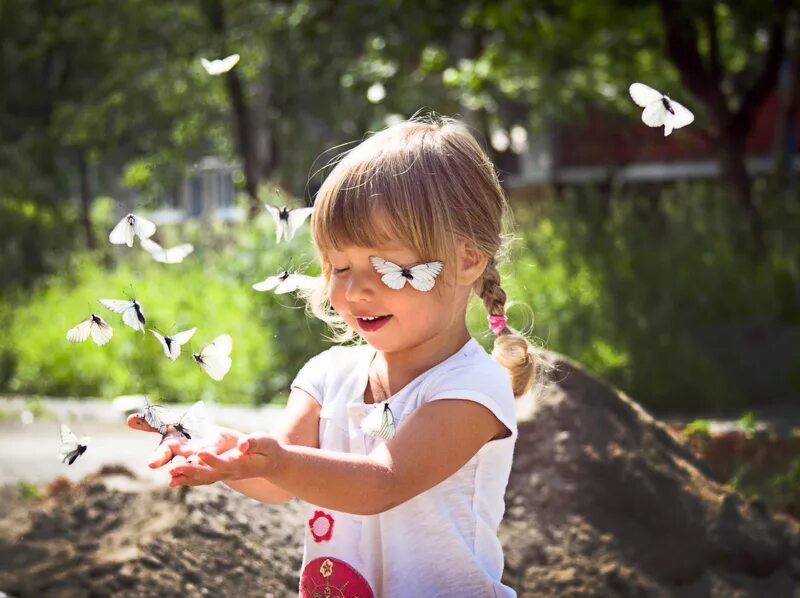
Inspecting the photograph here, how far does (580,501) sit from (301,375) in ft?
6.53

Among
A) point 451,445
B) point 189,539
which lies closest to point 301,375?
point 451,445

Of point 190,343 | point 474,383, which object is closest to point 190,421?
point 474,383

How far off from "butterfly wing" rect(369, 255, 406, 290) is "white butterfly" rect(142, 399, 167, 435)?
468 millimetres

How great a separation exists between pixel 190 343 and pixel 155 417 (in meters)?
8.10

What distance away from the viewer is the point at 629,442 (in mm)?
4719

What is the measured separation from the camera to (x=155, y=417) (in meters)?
2.29

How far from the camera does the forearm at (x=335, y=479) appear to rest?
7.04 ft

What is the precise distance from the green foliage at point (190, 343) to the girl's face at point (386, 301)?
5917mm

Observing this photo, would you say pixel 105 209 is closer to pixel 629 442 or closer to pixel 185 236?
pixel 185 236

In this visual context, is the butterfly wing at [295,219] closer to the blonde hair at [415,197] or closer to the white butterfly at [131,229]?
the blonde hair at [415,197]

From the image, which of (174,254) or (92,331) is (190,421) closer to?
(92,331)

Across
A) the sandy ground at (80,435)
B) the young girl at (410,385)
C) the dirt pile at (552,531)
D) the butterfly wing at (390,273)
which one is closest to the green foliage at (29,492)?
the dirt pile at (552,531)


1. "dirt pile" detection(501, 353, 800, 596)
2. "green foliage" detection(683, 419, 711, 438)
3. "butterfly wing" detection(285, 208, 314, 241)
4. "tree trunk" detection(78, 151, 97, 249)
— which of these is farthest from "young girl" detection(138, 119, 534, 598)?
"tree trunk" detection(78, 151, 97, 249)

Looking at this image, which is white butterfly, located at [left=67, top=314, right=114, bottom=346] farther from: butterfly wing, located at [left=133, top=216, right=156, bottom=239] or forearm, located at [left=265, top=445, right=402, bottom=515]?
forearm, located at [left=265, top=445, right=402, bottom=515]
